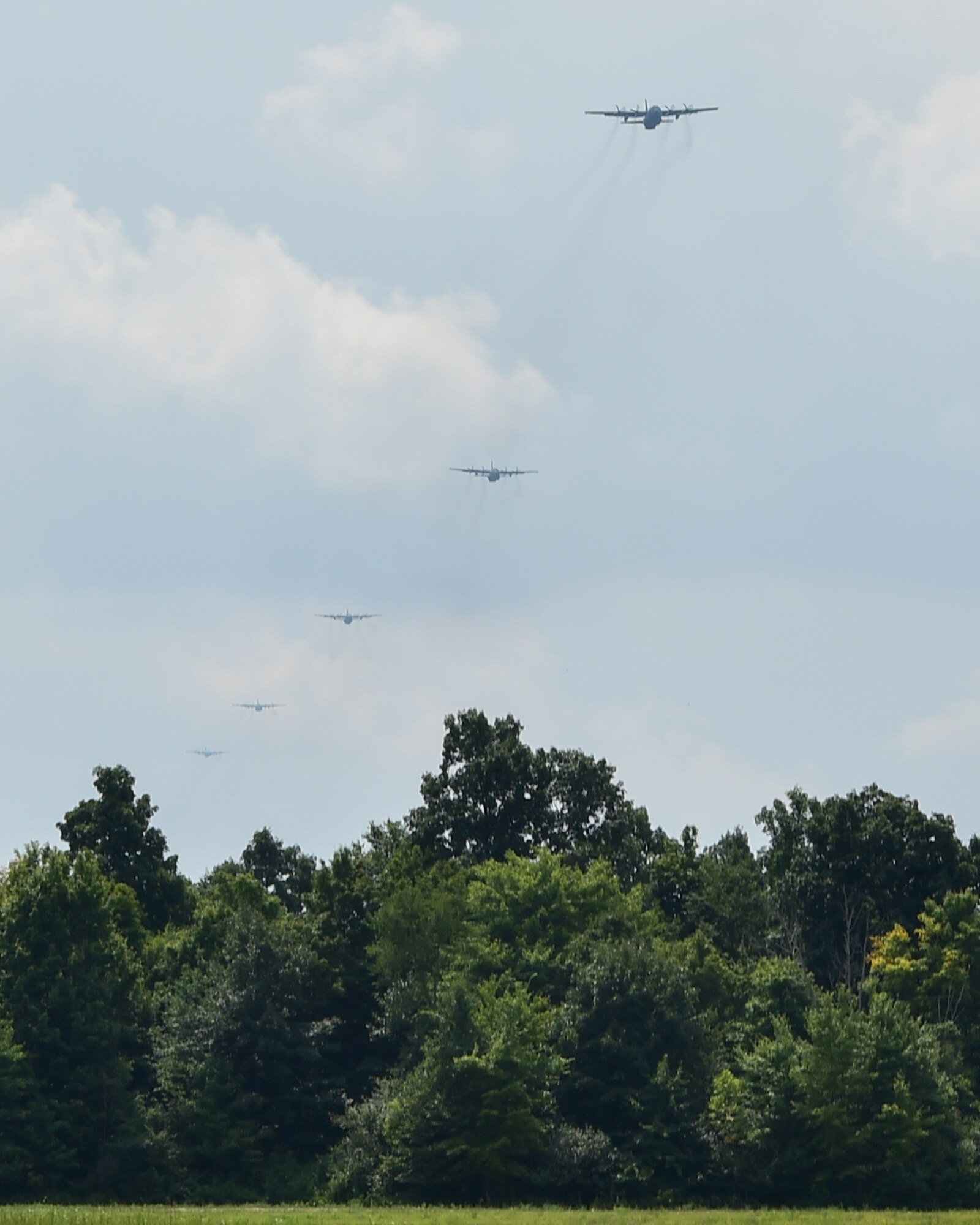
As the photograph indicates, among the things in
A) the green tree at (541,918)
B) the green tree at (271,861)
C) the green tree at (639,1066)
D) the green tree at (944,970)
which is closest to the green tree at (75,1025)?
the green tree at (541,918)

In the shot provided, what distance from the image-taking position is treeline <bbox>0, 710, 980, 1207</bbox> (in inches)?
3310

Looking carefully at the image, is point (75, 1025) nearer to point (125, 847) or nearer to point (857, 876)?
point (125, 847)

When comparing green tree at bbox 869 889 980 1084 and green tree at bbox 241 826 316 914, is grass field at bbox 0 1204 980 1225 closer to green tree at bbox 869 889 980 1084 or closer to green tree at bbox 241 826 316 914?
green tree at bbox 869 889 980 1084

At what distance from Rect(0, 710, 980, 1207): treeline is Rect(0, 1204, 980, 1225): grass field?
570 cm

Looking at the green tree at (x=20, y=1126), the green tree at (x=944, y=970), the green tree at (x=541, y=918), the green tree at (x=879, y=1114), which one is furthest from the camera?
the green tree at (x=944, y=970)

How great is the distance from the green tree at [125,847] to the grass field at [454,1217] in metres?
51.9

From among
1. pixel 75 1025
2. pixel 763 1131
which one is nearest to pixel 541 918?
pixel 763 1131

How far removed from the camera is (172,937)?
113 meters

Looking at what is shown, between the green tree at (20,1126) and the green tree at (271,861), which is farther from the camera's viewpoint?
the green tree at (271,861)

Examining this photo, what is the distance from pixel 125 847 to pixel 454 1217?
6531 centimetres

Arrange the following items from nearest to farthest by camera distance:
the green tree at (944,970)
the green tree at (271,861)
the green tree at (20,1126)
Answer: the green tree at (20,1126), the green tree at (944,970), the green tree at (271,861)

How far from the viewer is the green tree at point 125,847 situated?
5162 inches

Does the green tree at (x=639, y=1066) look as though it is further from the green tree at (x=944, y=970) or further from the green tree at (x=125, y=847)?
the green tree at (x=125, y=847)

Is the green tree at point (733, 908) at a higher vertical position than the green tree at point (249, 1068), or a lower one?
higher
